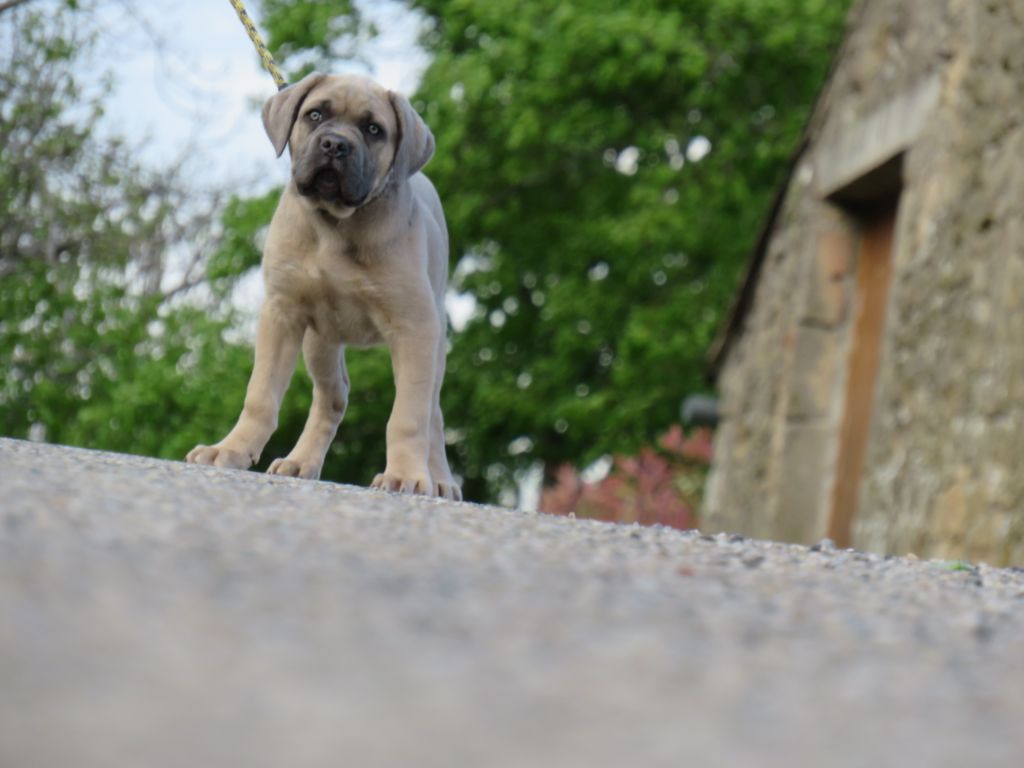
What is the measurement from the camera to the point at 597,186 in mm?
16281

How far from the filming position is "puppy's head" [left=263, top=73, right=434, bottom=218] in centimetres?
382

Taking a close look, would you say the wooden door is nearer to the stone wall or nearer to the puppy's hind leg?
the stone wall

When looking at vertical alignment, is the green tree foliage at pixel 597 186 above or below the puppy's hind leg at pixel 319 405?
above

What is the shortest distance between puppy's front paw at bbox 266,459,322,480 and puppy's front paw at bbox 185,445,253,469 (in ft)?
0.65

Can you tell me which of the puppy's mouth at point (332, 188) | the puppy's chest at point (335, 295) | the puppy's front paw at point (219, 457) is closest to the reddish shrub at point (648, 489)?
the puppy's chest at point (335, 295)

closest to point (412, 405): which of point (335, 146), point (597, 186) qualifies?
point (335, 146)

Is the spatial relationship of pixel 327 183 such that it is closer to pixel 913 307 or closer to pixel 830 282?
pixel 913 307

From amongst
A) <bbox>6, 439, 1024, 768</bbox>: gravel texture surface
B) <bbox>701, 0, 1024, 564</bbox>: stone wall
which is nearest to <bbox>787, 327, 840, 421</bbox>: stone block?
<bbox>701, 0, 1024, 564</bbox>: stone wall

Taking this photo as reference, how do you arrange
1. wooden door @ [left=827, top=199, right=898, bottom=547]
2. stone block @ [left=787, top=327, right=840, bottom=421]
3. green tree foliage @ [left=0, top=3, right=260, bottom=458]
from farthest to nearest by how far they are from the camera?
green tree foliage @ [left=0, top=3, right=260, bottom=458], stone block @ [left=787, top=327, right=840, bottom=421], wooden door @ [left=827, top=199, right=898, bottom=547]

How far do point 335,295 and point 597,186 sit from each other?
12450mm

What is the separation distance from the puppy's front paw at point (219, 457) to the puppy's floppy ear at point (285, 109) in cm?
84

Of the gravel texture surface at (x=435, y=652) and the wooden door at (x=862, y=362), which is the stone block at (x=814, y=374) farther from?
the gravel texture surface at (x=435, y=652)

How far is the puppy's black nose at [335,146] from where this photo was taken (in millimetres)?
3799

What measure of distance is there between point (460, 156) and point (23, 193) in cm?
421
